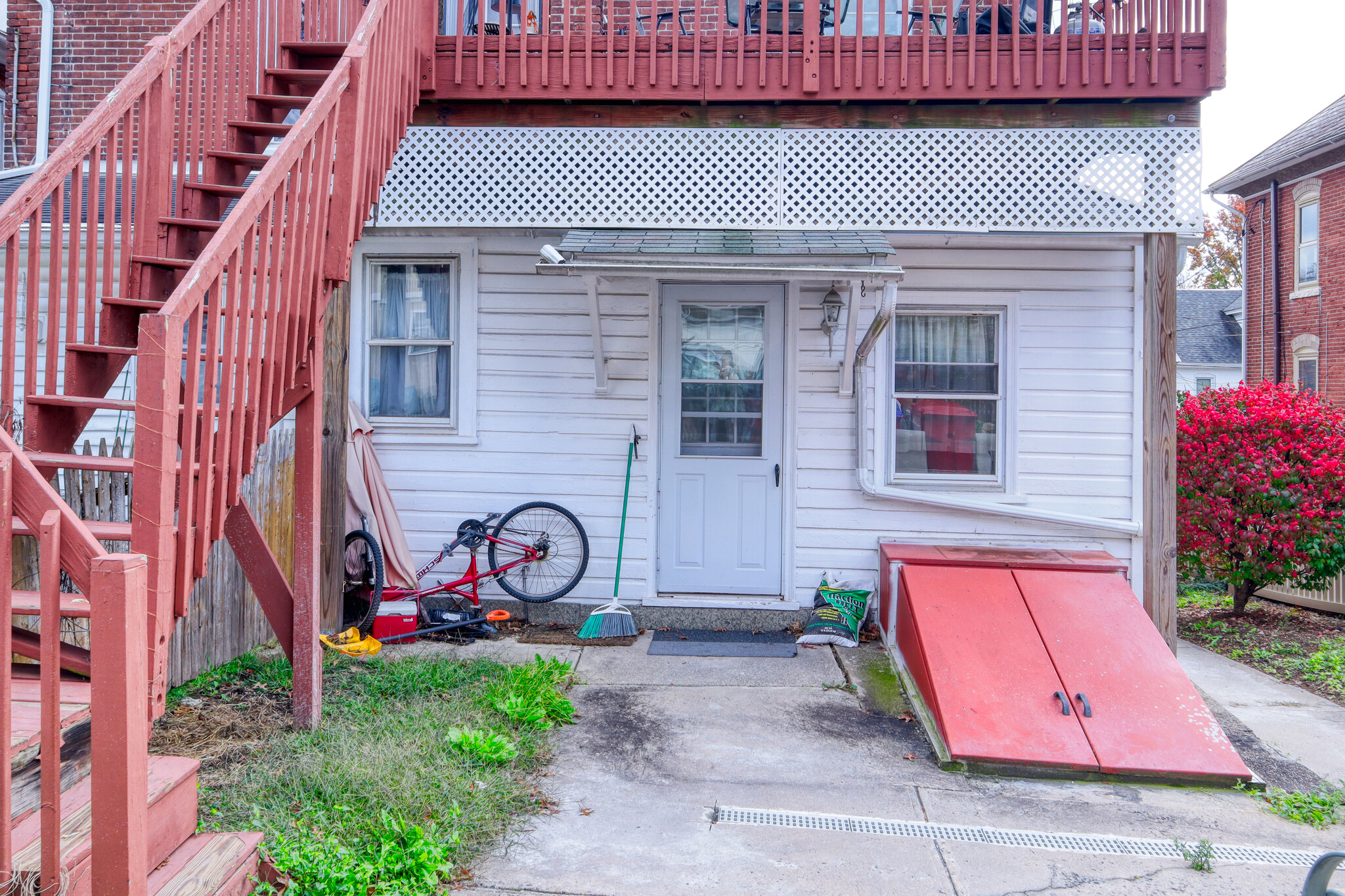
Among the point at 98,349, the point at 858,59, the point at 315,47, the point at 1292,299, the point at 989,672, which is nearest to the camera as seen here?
the point at 98,349

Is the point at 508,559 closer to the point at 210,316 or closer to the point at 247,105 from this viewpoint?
the point at 247,105

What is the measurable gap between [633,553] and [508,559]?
935 mm

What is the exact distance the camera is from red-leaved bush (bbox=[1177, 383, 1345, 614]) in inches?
291

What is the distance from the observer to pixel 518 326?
639 centimetres

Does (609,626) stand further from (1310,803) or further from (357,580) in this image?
(1310,803)

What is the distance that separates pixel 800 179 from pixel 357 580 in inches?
165

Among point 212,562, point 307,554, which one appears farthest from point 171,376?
point 212,562

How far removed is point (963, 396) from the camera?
6.29m

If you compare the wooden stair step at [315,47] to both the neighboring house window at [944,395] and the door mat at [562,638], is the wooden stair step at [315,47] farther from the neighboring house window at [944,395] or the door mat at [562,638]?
the neighboring house window at [944,395]

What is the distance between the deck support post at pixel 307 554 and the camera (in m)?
4.21

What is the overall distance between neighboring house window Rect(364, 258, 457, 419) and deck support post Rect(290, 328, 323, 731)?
2.24m

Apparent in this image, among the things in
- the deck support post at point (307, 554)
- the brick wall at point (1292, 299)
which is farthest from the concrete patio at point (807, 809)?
the brick wall at point (1292, 299)

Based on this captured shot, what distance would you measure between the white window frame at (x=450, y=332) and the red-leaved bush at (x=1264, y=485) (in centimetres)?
616

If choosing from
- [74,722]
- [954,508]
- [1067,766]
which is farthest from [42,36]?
[1067,766]
